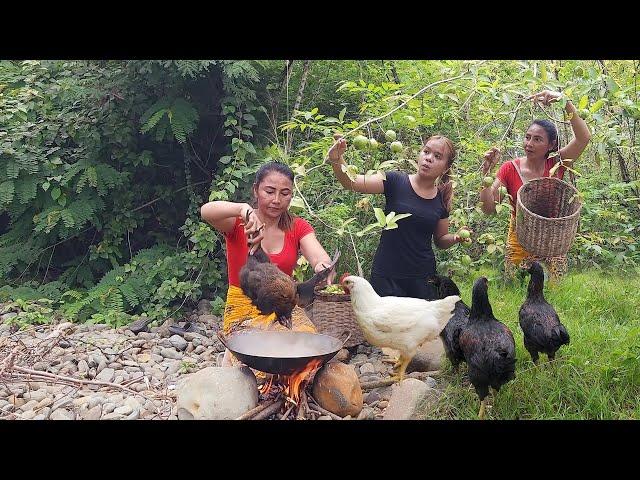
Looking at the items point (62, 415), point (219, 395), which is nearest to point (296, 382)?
point (219, 395)

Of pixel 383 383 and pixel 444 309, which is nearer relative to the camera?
pixel 444 309

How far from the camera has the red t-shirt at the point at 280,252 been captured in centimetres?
264

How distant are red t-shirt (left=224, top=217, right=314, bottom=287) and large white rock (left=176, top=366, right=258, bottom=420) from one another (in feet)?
1.41

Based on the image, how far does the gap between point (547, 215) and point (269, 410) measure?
1.85m

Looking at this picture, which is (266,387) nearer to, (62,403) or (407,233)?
(407,233)

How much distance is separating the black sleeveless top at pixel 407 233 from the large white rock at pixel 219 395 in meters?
0.98

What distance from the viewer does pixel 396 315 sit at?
8.24 feet

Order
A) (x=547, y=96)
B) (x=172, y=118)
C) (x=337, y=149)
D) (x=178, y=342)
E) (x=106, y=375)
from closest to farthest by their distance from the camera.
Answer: (x=547, y=96) < (x=337, y=149) < (x=106, y=375) < (x=178, y=342) < (x=172, y=118)

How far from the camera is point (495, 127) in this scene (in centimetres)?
423

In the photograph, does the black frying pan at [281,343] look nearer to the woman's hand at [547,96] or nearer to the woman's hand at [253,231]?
the woman's hand at [253,231]

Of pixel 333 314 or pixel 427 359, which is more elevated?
pixel 333 314

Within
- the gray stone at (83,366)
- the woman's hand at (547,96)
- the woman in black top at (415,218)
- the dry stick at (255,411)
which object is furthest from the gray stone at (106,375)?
the woman's hand at (547,96)
